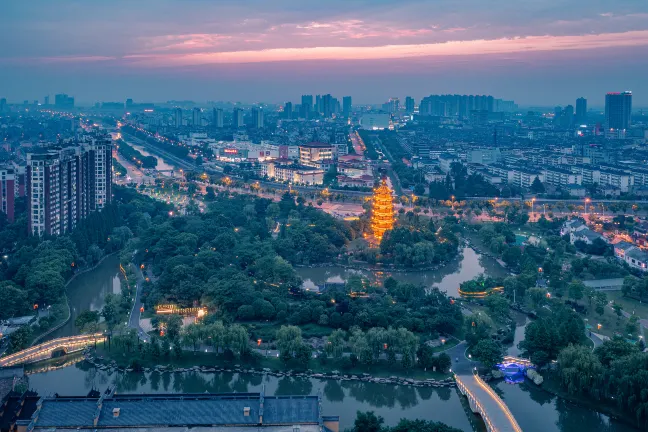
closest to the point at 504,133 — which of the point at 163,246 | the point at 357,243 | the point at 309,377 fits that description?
the point at 357,243

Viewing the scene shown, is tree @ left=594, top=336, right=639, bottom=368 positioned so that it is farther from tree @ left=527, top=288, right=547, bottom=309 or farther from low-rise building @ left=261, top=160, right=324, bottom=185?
low-rise building @ left=261, top=160, right=324, bottom=185

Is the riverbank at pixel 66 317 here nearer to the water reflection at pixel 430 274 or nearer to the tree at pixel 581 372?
the water reflection at pixel 430 274

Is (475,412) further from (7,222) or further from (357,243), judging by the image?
(7,222)

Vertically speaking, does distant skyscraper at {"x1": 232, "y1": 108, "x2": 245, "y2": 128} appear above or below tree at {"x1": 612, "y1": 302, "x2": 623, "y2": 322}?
above

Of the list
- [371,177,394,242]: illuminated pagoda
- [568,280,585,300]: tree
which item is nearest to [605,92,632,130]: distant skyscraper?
[371,177,394,242]: illuminated pagoda

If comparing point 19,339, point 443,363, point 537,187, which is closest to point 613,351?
point 443,363

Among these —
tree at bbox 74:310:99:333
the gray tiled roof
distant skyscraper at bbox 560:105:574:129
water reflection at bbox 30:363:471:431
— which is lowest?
water reflection at bbox 30:363:471:431

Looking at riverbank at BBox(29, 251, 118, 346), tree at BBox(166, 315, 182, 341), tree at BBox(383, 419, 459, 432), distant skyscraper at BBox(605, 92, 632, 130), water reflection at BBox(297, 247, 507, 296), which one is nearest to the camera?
tree at BBox(383, 419, 459, 432)
